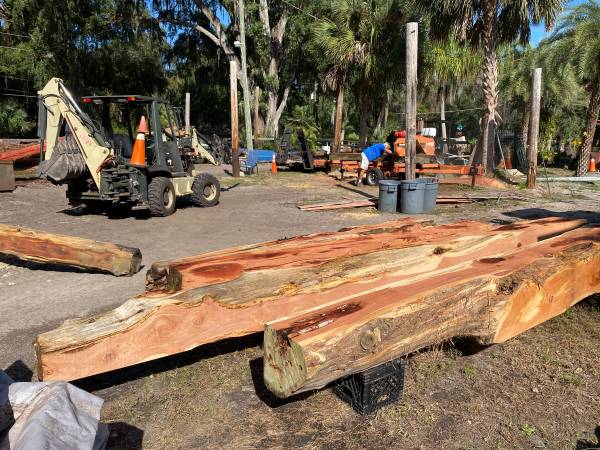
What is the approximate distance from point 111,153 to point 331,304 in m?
7.56

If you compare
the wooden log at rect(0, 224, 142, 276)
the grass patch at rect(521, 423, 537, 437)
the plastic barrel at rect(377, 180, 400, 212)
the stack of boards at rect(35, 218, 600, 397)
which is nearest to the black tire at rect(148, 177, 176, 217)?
the wooden log at rect(0, 224, 142, 276)

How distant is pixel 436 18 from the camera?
17.5 m

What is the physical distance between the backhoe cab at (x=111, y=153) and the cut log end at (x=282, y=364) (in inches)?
304

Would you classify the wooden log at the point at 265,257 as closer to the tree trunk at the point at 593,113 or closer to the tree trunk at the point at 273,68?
the tree trunk at the point at 593,113

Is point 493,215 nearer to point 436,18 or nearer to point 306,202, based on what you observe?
point 306,202

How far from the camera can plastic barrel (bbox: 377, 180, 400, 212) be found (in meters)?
11.1

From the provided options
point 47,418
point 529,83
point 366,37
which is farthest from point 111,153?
point 529,83

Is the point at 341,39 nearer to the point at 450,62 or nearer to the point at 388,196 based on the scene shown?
the point at 450,62

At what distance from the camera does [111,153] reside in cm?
924

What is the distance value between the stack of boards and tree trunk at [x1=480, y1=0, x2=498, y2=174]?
1425 cm

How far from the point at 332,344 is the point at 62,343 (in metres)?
1.46

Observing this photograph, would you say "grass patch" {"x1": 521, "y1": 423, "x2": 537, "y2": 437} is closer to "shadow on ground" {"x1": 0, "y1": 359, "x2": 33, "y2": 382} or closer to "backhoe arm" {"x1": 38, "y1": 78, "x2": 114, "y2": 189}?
"shadow on ground" {"x1": 0, "y1": 359, "x2": 33, "y2": 382}

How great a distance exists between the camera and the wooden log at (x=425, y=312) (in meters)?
2.47

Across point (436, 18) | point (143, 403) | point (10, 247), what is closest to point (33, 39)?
point (436, 18)
